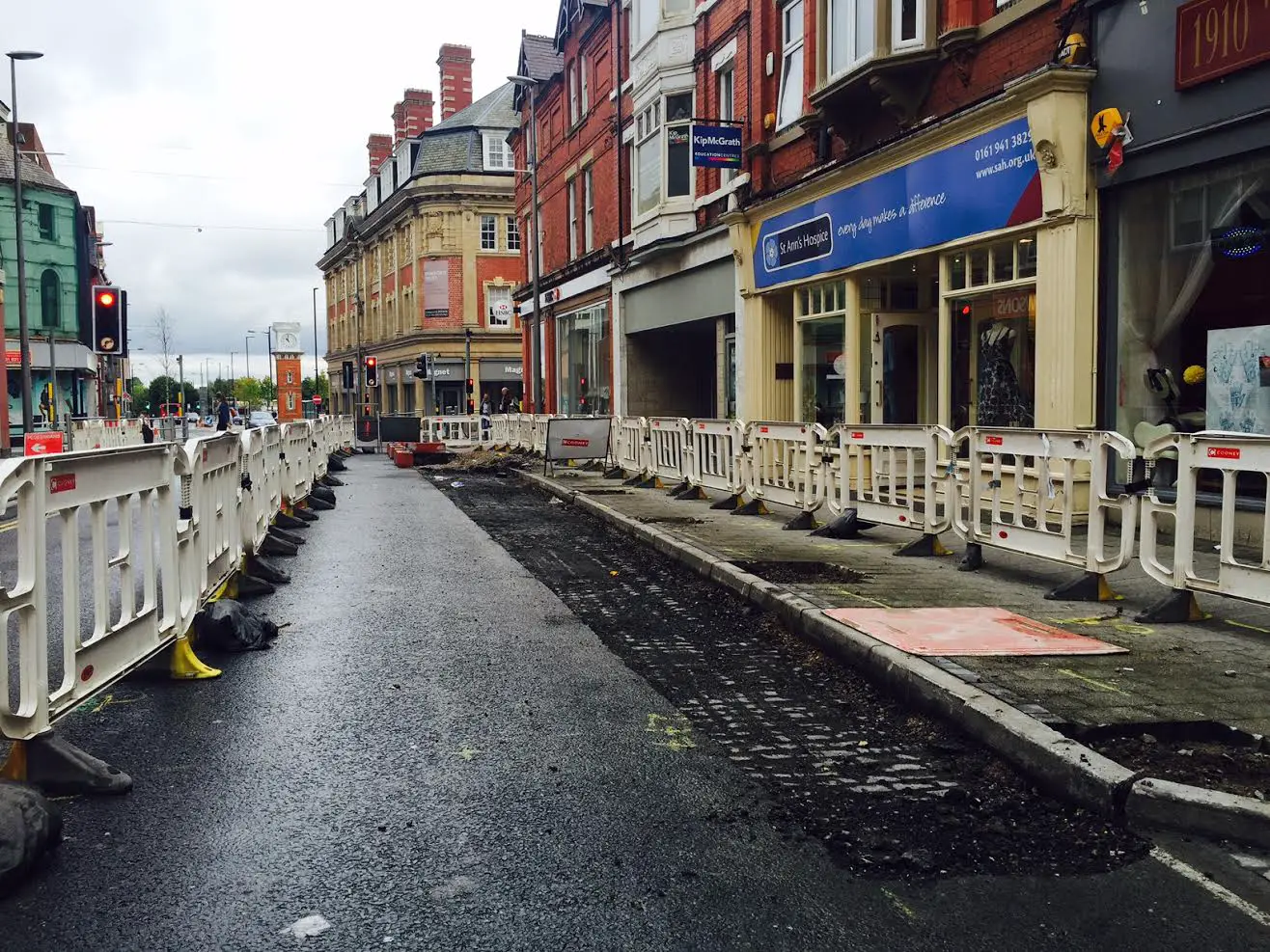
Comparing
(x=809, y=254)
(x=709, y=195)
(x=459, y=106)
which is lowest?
(x=809, y=254)

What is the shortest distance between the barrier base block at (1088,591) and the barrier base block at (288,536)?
7.37 meters

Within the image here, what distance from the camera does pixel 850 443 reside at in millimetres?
10766

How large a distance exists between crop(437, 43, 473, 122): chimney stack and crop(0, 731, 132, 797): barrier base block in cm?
6205

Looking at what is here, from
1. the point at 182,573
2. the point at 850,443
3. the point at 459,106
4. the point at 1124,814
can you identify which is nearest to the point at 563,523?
the point at 850,443

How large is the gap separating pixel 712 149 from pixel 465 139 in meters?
41.0

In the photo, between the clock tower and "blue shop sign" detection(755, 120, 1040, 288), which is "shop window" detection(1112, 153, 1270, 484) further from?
the clock tower

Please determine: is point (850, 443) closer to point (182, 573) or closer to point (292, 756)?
point (182, 573)

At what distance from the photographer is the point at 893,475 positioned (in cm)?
998

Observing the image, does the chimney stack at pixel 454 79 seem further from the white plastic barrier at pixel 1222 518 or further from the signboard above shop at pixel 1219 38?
the white plastic barrier at pixel 1222 518

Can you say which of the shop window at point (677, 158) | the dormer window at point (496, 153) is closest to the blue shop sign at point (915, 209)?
the shop window at point (677, 158)

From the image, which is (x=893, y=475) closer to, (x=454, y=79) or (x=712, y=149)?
(x=712, y=149)

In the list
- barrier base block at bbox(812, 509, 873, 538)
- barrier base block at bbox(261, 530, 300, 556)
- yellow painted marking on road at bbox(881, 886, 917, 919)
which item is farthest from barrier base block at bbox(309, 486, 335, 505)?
yellow painted marking on road at bbox(881, 886, 917, 919)

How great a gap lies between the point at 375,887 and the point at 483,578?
613 centimetres

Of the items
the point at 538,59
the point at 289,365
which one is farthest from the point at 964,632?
the point at 289,365
